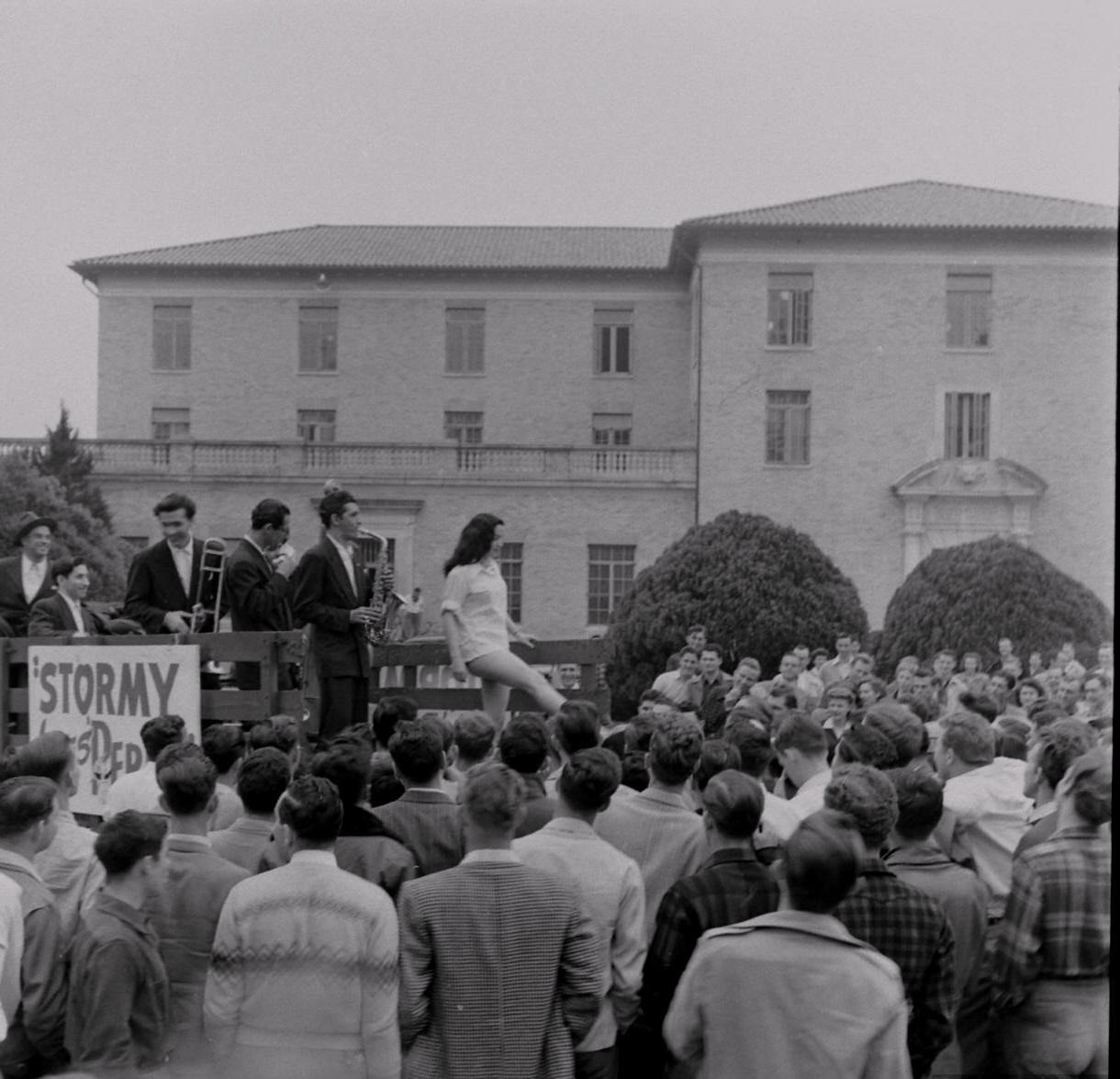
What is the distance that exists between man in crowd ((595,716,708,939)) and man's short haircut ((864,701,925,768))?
3.07 ft

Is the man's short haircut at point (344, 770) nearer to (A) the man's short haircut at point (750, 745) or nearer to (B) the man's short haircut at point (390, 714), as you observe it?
(A) the man's short haircut at point (750, 745)

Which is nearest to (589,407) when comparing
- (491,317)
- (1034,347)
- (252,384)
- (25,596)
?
(491,317)

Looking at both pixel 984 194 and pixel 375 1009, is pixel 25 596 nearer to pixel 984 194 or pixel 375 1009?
pixel 375 1009

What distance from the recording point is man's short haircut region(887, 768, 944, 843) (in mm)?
4906

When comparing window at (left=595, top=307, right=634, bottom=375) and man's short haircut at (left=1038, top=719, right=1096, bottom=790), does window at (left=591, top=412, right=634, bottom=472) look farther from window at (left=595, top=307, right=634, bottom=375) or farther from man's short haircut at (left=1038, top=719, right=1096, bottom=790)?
man's short haircut at (left=1038, top=719, right=1096, bottom=790)

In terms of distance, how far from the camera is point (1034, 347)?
1629 inches

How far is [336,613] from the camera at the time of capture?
8.21 meters

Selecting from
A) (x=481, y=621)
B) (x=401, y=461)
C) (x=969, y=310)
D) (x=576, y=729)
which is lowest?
(x=576, y=729)

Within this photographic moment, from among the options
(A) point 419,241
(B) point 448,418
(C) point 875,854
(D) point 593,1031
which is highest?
(A) point 419,241

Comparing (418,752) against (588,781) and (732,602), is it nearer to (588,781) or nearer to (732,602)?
(588,781)

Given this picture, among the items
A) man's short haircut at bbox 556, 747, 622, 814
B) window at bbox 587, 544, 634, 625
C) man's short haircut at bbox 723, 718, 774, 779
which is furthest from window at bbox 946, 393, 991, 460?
man's short haircut at bbox 556, 747, 622, 814

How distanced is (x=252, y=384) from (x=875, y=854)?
42.8 m

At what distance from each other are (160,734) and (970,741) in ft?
10.7

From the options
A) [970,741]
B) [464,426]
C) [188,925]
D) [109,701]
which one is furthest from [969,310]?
[188,925]
